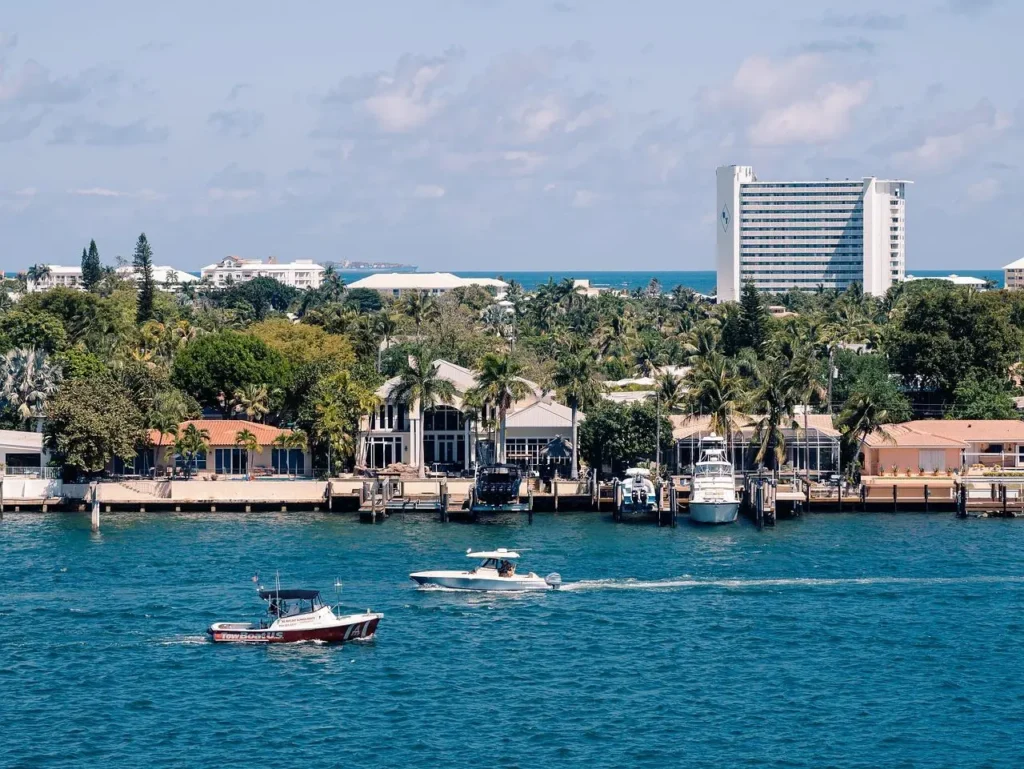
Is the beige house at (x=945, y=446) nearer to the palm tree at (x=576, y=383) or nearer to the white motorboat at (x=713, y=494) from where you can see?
the white motorboat at (x=713, y=494)

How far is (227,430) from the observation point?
106188mm

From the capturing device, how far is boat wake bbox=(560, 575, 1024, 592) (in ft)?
245

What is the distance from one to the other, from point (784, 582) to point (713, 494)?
18.5 m

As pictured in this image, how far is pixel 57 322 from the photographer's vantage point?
126812 mm

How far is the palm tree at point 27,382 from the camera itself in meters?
105

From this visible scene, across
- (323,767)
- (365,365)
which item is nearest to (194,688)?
(323,767)

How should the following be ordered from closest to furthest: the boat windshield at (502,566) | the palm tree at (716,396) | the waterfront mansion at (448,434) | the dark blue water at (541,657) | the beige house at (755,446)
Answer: the dark blue water at (541,657), the boat windshield at (502,566), the palm tree at (716,396), the waterfront mansion at (448,434), the beige house at (755,446)

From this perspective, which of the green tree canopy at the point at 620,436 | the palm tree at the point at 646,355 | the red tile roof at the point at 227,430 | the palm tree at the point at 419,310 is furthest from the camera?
the palm tree at the point at 419,310

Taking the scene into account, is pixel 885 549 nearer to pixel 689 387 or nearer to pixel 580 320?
pixel 689 387

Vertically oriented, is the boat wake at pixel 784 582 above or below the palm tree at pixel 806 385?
below

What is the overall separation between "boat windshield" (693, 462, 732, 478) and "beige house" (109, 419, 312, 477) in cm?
2529

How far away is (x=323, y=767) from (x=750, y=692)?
16.5 m

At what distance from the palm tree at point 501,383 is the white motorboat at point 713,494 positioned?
12.8 metres

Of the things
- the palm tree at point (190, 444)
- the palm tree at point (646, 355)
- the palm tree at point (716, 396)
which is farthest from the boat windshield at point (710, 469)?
the palm tree at point (646, 355)
